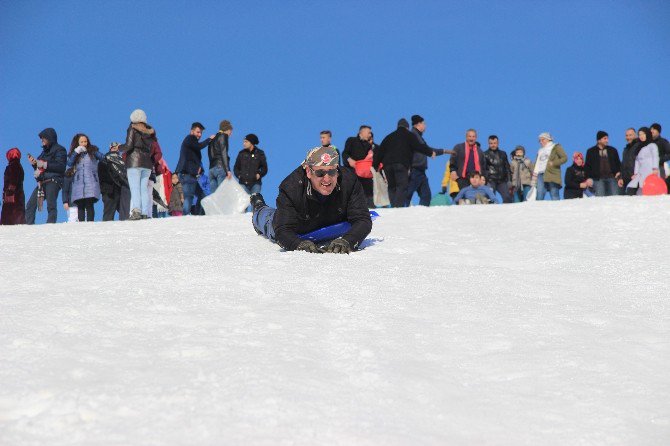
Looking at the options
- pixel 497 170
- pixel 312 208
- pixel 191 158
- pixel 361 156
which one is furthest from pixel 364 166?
pixel 312 208

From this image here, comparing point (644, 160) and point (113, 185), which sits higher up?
point (644, 160)

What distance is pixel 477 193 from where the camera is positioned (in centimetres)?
1316

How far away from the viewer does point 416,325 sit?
4.18m

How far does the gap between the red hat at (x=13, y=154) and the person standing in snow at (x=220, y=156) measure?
2.86 m

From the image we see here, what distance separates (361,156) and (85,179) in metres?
4.12

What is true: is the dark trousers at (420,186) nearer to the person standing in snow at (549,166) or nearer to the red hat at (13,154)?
the person standing in snow at (549,166)

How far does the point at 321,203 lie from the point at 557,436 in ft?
13.3

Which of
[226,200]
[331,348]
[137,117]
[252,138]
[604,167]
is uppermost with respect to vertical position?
[137,117]

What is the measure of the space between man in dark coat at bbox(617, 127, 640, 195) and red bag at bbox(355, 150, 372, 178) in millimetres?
4226

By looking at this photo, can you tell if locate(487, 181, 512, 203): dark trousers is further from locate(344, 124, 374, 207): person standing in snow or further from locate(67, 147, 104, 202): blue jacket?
locate(67, 147, 104, 202): blue jacket

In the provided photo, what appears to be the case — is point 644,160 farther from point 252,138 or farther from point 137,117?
point 137,117

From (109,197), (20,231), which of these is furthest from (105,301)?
(109,197)

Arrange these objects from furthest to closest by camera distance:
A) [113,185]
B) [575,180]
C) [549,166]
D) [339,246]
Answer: [575,180], [549,166], [113,185], [339,246]

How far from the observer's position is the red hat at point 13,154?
12.5 metres
